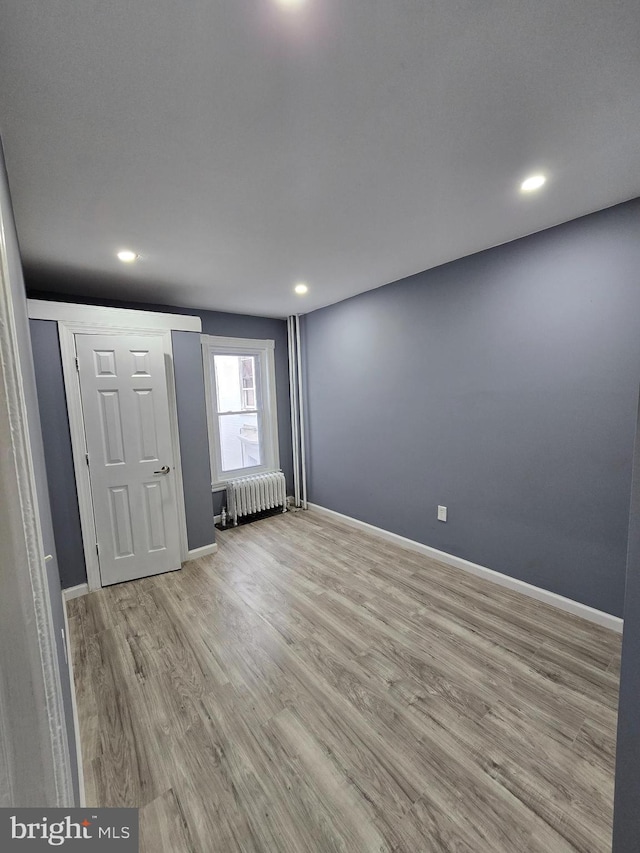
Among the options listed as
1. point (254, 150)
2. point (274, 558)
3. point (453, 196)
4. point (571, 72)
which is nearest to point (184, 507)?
point (274, 558)

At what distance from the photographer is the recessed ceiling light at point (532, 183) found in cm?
170

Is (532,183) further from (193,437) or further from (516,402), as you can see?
(193,437)

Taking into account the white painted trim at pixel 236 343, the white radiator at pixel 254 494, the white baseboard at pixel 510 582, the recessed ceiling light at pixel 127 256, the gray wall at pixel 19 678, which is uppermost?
the recessed ceiling light at pixel 127 256

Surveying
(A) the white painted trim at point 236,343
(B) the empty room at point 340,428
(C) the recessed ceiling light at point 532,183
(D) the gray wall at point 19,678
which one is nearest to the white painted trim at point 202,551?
(B) the empty room at point 340,428

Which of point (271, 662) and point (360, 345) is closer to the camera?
point (271, 662)

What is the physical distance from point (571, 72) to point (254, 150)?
114cm

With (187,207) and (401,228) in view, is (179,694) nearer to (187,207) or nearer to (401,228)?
(187,207)

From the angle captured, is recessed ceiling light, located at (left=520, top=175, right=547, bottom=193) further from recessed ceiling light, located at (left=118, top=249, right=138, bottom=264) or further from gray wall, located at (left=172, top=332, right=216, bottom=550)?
gray wall, located at (left=172, top=332, right=216, bottom=550)

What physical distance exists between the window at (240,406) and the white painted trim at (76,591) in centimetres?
157

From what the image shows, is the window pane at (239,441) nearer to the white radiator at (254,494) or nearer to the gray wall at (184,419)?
the white radiator at (254,494)

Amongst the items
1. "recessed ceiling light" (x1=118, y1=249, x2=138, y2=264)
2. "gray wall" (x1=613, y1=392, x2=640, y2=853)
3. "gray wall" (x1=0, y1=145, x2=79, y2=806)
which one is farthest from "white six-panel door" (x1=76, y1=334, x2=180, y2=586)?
"gray wall" (x1=613, y1=392, x2=640, y2=853)

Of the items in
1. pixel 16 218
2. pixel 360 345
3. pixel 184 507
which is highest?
pixel 16 218

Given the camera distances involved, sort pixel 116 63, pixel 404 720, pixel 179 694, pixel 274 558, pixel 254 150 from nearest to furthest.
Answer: pixel 116 63 → pixel 254 150 → pixel 404 720 → pixel 179 694 → pixel 274 558

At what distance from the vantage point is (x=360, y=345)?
363 cm
